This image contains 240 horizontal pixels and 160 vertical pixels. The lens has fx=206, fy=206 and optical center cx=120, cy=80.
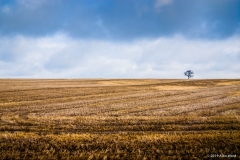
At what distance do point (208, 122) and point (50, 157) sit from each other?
1116 centimetres

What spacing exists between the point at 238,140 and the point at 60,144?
9.17m

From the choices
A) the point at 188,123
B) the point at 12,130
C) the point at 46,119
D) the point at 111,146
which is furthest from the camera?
the point at 46,119

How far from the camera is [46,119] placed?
16172 millimetres

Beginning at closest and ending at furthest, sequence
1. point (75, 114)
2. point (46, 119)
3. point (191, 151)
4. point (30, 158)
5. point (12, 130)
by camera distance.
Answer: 1. point (30, 158)
2. point (191, 151)
3. point (12, 130)
4. point (46, 119)
5. point (75, 114)

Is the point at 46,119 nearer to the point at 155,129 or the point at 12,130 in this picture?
the point at 12,130

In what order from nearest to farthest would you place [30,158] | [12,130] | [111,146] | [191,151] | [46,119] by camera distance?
[30,158] → [191,151] → [111,146] → [12,130] → [46,119]

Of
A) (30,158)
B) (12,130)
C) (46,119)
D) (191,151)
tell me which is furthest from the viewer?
(46,119)

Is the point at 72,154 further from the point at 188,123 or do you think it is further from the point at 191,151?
the point at 188,123

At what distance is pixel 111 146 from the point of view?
33.1 ft

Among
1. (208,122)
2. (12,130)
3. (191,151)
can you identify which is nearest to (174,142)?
(191,151)

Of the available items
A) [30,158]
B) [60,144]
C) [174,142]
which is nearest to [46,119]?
[60,144]

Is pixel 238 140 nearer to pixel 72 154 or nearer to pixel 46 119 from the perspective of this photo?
pixel 72 154

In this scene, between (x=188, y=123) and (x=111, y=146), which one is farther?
(x=188, y=123)

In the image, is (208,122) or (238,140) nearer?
(238,140)
